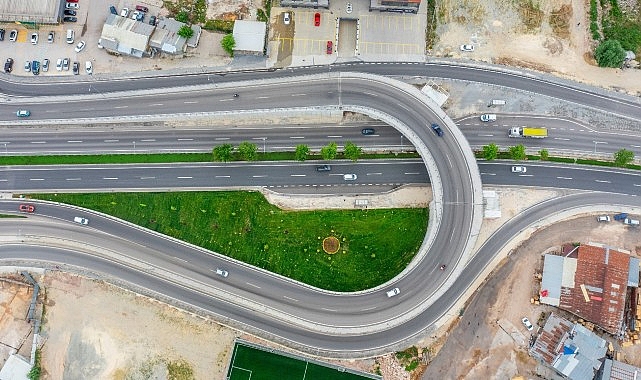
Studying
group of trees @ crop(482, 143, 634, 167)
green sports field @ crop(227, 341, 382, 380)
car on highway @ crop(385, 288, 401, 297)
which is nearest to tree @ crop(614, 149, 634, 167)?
group of trees @ crop(482, 143, 634, 167)

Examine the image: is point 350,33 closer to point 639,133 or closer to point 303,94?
point 303,94

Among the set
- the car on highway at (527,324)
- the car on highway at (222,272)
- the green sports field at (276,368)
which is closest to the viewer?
the green sports field at (276,368)

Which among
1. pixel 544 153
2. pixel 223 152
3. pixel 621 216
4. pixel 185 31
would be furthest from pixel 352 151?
pixel 621 216

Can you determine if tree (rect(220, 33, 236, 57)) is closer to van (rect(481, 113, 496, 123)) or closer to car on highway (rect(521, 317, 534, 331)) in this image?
van (rect(481, 113, 496, 123))

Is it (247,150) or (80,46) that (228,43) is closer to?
(247,150)

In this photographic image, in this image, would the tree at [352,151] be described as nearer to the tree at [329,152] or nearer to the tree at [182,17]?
the tree at [329,152]

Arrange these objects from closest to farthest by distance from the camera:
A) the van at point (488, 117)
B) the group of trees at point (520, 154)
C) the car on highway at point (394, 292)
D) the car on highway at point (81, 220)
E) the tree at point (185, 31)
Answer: the car on highway at point (394, 292) → the group of trees at point (520, 154) → the car on highway at point (81, 220) → the van at point (488, 117) → the tree at point (185, 31)

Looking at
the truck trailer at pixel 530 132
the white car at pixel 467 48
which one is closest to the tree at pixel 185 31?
the white car at pixel 467 48
